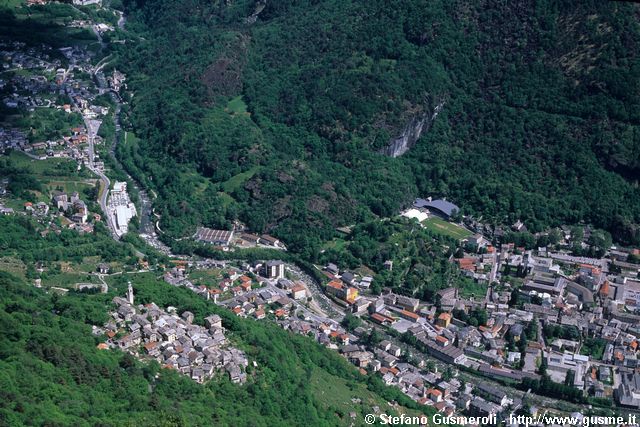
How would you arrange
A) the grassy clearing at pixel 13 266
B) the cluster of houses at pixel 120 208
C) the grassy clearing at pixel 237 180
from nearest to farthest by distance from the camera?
1. the grassy clearing at pixel 13 266
2. the cluster of houses at pixel 120 208
3. the grassy clearing at pixel 237 180

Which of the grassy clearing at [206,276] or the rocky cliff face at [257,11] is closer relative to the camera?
the grassy clearing at [206,276]

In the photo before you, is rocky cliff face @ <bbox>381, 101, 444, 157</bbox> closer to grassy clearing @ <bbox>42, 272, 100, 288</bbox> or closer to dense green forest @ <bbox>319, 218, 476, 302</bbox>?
dense green forest @ <bbox>319, 218, 476, 302</bbox>

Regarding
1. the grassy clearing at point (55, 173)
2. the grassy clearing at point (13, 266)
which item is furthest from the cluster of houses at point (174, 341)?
the grassy clearing at point (55, 173)

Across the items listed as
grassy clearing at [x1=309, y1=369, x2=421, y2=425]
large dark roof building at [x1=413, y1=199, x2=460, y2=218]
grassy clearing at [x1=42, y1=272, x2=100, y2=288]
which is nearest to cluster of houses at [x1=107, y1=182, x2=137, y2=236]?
grassy clearing at [x1=42, y1=272, x2=100, y2=288]

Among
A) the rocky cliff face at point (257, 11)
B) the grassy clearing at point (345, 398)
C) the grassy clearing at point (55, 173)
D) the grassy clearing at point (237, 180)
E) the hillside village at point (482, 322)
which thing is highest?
the rocky cliff face at point (257, 11)

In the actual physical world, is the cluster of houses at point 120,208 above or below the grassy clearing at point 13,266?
above

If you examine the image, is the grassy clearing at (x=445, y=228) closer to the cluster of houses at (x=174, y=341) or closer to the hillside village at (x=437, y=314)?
the hillside village at (x=437, y=314)

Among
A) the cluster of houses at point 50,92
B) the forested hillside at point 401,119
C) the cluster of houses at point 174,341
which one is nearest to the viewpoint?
the cluster of houses at point 174,341
